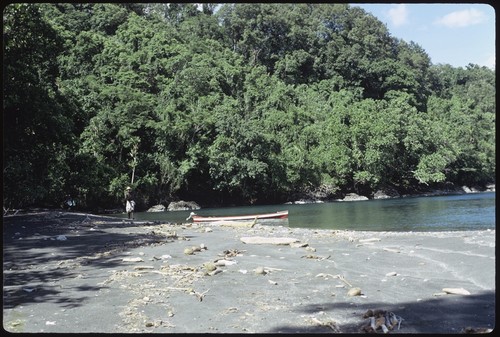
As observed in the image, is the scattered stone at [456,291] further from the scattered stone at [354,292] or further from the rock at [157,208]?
the rock at [157,208]

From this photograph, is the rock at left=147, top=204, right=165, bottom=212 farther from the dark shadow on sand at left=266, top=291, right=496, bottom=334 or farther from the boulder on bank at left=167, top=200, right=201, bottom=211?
the dark shadow on sand at left=266, top=291, right=496, bottom=334

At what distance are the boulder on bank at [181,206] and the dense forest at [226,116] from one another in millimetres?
1101

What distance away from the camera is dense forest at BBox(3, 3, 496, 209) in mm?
28172

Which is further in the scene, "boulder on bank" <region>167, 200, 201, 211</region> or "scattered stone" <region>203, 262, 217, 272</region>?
"boulder on bank" <region>167, 200, 201, 211</region>

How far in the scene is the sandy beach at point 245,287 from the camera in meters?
5.41

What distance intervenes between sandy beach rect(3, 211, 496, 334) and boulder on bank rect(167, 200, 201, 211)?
30345 millimetres

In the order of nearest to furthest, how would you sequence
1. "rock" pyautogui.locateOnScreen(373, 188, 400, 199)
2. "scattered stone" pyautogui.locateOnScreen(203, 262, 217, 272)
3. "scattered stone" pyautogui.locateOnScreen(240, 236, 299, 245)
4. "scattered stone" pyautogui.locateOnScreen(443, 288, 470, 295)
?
"scattered stone" pyautogui.locateOnScreen(443, 288, 470, 295) → "scattered stone" pyautogui.locateOnScreen(203, 262, 217, 272) → "scattered stone" pyautogui.locateOnScreen(240, 236, 299, 245) → "rock" pyautogui.locateOnScreen(373, 188, 400, 199)

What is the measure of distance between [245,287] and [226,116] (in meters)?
40.7

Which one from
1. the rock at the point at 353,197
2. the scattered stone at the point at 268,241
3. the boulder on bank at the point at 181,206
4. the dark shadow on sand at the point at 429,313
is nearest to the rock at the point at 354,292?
the dark shadow on sand at the point at 429,313

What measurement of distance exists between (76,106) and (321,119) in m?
38.4

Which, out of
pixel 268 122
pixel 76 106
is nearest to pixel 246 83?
pixel 268 122

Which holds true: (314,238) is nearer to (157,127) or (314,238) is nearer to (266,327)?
(266,327)

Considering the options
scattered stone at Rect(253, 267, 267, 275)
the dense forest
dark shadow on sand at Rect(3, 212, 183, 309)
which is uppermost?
the dense forest

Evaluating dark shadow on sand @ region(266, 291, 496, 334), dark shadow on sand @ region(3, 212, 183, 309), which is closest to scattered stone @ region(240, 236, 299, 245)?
dark shadow on sand @ region(3, 212, 183, 309)
